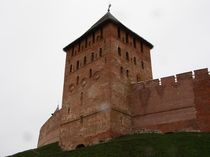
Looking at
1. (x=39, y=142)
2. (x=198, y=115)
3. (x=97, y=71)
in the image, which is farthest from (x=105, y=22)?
(x=39, y=142)

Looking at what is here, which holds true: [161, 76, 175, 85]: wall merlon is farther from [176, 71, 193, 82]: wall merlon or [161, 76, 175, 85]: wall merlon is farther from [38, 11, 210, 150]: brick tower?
[176, 71, 193, 82]: wall merlon

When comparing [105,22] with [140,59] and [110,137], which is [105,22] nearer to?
[140,59]

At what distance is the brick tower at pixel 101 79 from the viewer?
75.5 ft

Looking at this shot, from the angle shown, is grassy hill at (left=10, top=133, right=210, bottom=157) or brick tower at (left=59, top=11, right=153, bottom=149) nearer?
grassy hill at (left=10, top=133, right=210, bottom=157)

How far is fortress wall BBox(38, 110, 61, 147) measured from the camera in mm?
33969

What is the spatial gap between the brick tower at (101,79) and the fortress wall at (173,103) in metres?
1.11

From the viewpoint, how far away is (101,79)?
80.2 feet

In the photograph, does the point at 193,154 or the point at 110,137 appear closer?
the point at 193,154

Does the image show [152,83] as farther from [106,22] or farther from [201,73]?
[106,22]

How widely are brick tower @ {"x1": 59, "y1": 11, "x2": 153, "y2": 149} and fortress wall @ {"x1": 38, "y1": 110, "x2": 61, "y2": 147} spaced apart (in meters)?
7.55

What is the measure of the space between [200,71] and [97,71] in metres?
7.71

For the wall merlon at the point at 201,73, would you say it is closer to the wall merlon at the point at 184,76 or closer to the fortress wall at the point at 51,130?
the wall merlon at the point at 184,76

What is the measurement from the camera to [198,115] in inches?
853

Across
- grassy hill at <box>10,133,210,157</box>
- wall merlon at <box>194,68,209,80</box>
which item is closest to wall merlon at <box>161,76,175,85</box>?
wall merlon at <box>194,68,209,80</box>
